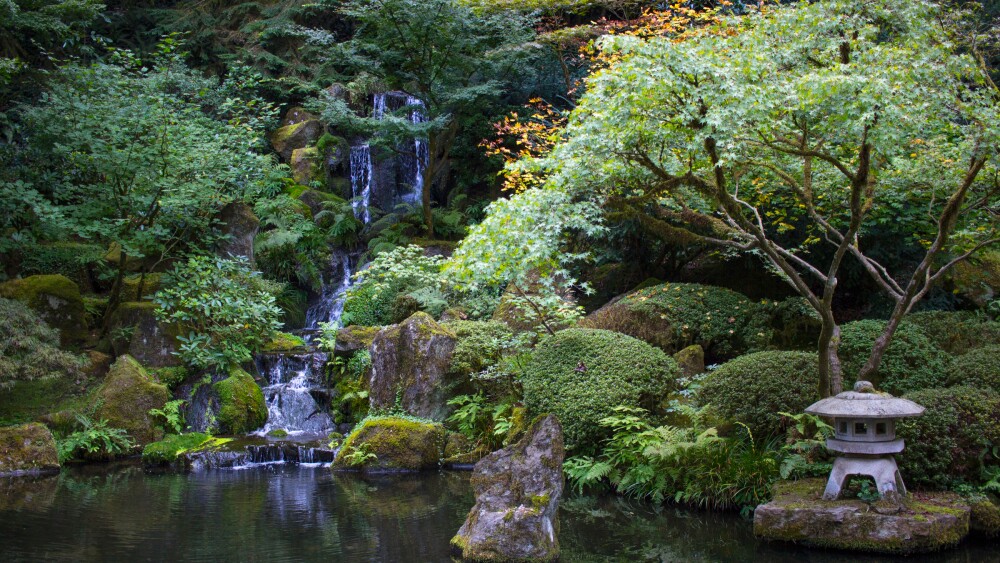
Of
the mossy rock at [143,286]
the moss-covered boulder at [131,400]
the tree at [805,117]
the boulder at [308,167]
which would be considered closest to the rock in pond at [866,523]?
the tree at [805,117]

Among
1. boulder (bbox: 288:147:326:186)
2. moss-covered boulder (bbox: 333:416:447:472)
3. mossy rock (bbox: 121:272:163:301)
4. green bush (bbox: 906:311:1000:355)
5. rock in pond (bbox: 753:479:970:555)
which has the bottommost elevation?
rock in pond (bbox: 753:479:970:555)

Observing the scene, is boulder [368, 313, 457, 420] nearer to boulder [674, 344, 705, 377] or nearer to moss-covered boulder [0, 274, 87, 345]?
boulder [674, 344, 705, 377]

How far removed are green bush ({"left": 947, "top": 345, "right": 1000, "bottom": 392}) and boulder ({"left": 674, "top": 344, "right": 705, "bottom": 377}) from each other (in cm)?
310

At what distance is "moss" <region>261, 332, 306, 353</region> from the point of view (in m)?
14.1

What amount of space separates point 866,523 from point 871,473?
467 millimetres

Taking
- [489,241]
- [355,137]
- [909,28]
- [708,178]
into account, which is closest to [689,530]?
[489,241]

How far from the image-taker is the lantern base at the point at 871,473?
638 cm

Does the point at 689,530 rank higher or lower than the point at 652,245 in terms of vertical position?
lower

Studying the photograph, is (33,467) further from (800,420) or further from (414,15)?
(414,15)

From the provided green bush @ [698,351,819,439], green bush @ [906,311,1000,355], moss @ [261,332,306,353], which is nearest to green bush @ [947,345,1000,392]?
green bush @ [906,311,1000,355]

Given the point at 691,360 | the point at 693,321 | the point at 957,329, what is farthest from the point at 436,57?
the point at 957,329

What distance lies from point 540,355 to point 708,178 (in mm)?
3171

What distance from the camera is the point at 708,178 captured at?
8805 millimetres

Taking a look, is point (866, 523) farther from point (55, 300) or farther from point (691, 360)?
point (55, 300)
